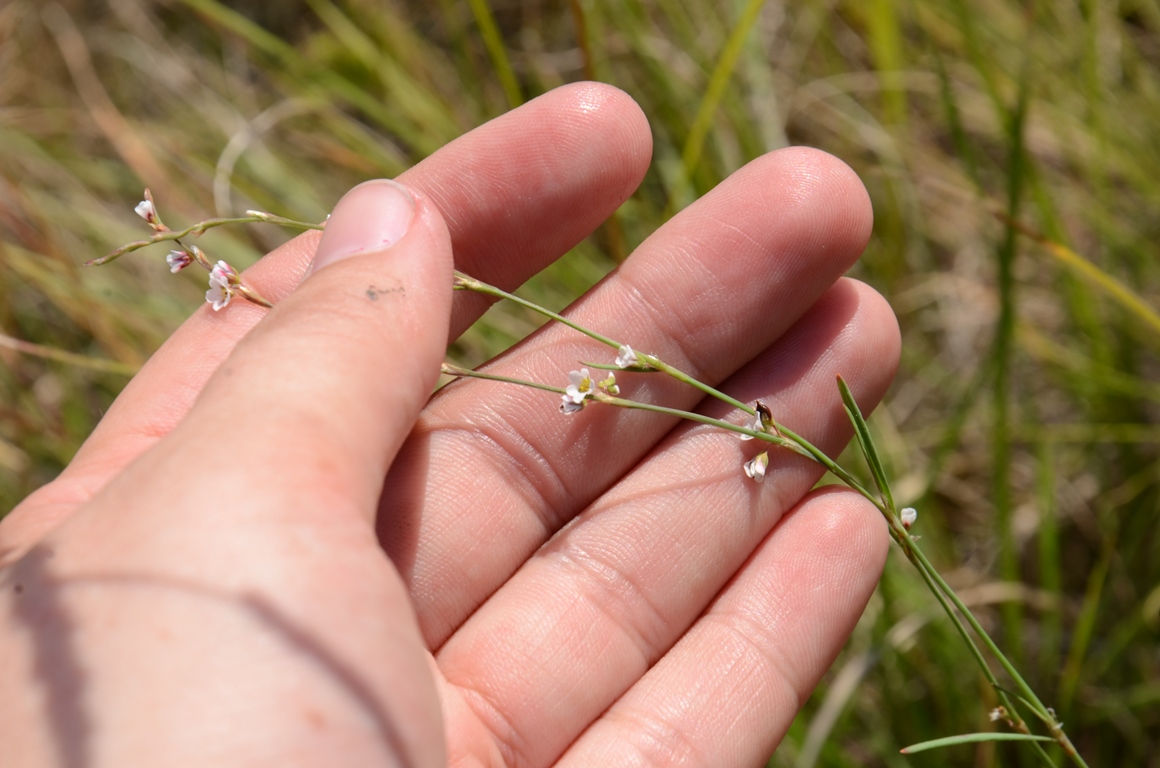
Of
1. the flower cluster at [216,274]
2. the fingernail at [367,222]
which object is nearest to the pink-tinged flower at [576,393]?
the fingernail at [367,222]

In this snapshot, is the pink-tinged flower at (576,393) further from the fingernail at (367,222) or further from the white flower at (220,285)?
the white flower at (220,285)

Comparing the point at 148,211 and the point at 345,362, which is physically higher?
the point at 148,211

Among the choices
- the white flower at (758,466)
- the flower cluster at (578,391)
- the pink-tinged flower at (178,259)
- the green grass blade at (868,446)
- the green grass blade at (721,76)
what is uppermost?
the pink-tinged flower at (178,259)

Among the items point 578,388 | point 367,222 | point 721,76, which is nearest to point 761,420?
point 578,388

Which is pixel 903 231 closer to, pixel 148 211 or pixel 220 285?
pixel 220 285

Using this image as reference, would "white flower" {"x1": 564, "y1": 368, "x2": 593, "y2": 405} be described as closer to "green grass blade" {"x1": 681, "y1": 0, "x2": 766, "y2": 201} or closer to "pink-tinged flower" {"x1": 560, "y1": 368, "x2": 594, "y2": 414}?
"pink-tinged flower" {"x1": 560, "y1": 368, "x2": 594, "y2": 414}

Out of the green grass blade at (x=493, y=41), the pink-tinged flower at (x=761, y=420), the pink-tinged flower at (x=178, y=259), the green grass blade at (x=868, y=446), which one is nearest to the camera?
the green grass blade at (x=868, y=446)

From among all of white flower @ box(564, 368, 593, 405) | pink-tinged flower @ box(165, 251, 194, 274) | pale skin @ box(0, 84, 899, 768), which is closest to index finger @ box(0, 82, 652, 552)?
pale skin @ box(0, 84, 899, 768)
